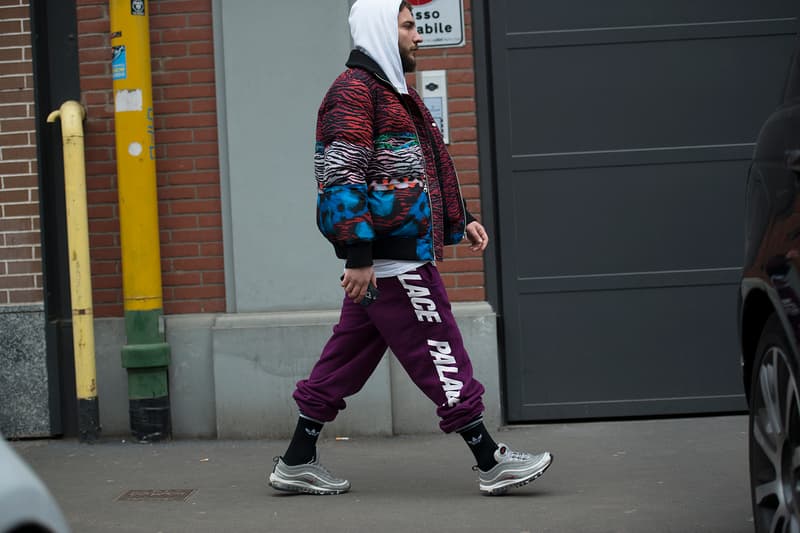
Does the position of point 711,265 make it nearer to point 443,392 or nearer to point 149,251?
point 443,392

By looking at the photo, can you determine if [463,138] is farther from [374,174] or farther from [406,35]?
[374,174]

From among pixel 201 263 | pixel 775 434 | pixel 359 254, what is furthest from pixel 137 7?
pixel 775 434

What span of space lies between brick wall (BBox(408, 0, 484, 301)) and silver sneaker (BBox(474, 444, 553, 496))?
1673mm

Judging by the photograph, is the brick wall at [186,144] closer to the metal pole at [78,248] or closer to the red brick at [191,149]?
the red brick at [191,149]

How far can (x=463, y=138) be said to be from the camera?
686 centimetres

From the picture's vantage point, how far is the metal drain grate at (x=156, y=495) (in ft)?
18.3

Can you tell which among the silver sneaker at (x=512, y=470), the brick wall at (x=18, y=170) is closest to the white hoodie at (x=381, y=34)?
the silver sneaker at (x=512, y=470)

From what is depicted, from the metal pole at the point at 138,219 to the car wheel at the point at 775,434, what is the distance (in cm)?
361

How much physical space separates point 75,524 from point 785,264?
3.02 metres

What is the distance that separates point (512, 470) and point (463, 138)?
218cm

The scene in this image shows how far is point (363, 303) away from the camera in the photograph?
5125mm

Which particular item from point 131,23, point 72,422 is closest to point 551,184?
point 131,23

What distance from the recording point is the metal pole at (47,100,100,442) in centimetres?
670

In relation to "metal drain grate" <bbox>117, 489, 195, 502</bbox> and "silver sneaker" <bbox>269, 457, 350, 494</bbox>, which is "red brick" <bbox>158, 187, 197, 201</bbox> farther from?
"silver sneaker" <bbox>269, 457, 350, 494</bbox>
